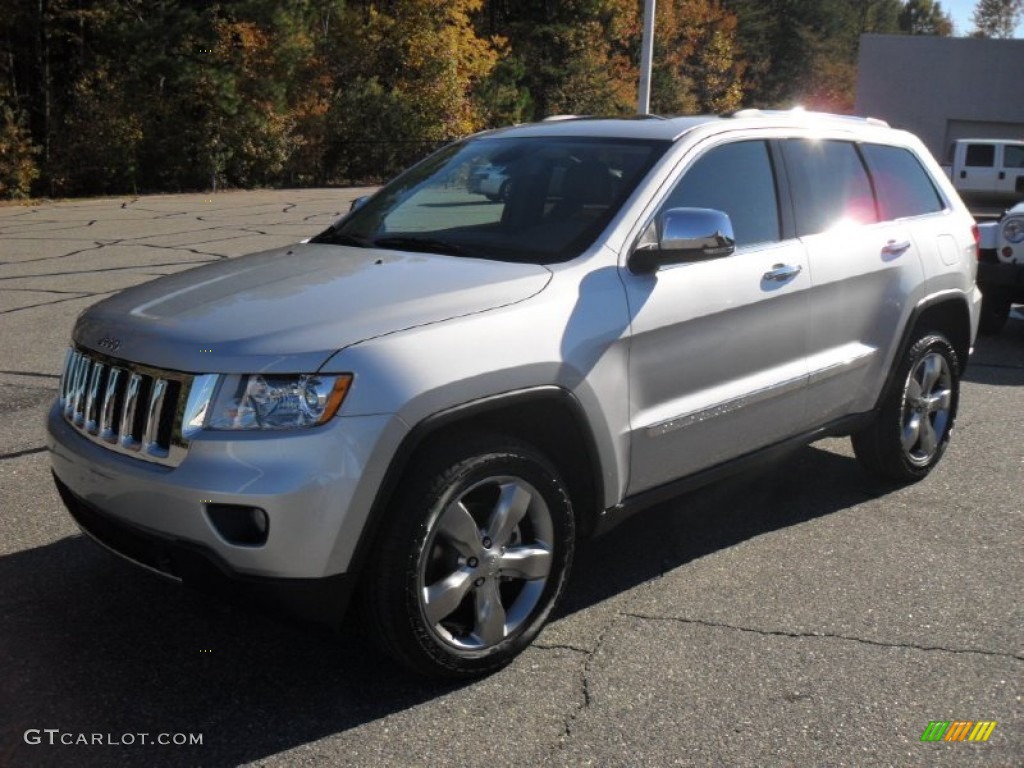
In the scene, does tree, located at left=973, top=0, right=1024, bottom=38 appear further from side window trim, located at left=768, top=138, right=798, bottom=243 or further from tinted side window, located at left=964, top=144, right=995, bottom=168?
side window trim, located at left=768, top=138, right=798, bottom=243

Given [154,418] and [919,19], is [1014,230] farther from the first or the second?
[919,19]

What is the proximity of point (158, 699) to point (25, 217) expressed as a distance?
64.5 ft

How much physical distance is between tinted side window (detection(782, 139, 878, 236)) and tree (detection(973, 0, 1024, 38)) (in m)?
127

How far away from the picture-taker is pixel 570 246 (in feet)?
13.0

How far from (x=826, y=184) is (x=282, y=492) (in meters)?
3.07

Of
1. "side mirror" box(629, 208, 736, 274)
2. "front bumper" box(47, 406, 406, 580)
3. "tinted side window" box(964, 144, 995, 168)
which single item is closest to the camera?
"front bumper" box(47, 406, 406, 580)

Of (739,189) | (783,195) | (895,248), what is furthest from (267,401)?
(895,248)

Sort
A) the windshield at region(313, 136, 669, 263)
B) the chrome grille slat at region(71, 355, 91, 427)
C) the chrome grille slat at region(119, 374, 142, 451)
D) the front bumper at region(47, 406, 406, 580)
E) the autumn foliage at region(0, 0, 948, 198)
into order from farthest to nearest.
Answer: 1. the autumn foliage at region(0, 0, 948, 198)
2. the windshield at region(313, 136, 669, 263)
3. the chrome grille slat at region(71, 355, 91, 427)
4. the chrome grille slat at region(119, 374, 142, 451)
5. the front bumper at region(47, 406, 406, 580)

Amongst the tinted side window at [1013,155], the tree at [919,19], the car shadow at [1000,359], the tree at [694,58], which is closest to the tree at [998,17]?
the tree at [919,19]

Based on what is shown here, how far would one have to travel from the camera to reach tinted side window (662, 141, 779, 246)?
4.31 metres

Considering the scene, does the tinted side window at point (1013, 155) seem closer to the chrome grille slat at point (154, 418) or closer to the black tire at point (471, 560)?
the black tire at point (471, 560)

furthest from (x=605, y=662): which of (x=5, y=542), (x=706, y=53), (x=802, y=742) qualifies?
(x=706, y=53)

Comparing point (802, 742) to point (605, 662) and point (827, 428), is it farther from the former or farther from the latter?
point (827, 428)

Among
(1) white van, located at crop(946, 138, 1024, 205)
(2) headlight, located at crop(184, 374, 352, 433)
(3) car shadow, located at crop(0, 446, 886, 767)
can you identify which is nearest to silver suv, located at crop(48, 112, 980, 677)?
(2) headlight, located at crop(184, 374, 352, 433)
